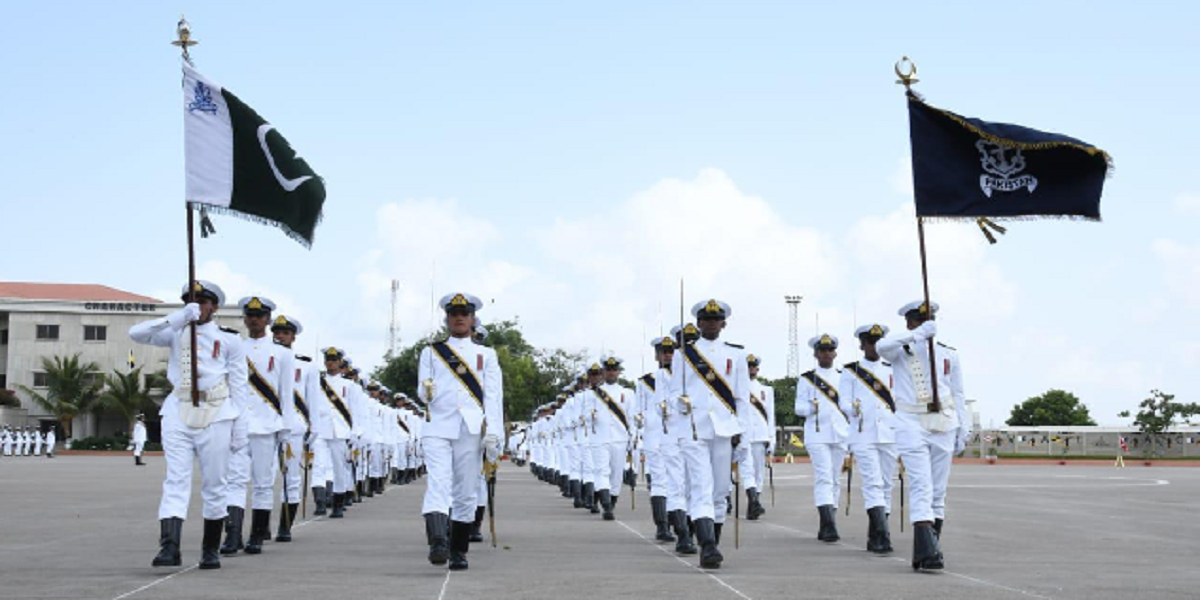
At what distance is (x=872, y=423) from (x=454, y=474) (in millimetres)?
4704

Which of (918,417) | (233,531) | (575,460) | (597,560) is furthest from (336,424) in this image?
(918,417)

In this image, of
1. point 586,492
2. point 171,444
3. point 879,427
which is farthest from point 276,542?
point 586,492

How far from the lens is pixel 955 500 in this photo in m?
23.7

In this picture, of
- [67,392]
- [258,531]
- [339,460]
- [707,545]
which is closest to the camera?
[707,545]

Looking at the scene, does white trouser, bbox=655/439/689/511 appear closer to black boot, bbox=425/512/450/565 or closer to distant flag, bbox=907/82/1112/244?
black boot, bbox=425/512/450/565

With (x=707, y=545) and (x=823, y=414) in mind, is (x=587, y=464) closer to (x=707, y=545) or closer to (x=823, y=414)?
(x=823, y=414)

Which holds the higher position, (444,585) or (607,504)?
(607,504)

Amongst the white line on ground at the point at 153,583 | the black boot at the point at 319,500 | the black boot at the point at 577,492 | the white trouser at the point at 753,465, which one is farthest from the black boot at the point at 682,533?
the black boot at the point at 577,492

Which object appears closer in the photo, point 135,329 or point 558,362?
point 135,329

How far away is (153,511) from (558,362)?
96975 mm

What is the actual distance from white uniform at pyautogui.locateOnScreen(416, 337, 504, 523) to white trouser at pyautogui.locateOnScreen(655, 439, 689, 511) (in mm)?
1709

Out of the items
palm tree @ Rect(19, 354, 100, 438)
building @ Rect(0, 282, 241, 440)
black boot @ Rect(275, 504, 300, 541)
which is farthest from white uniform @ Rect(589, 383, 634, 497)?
building @ Rect(0, 282, 241, 440)

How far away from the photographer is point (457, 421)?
10.9m

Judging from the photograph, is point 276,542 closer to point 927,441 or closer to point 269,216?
point 269,216
